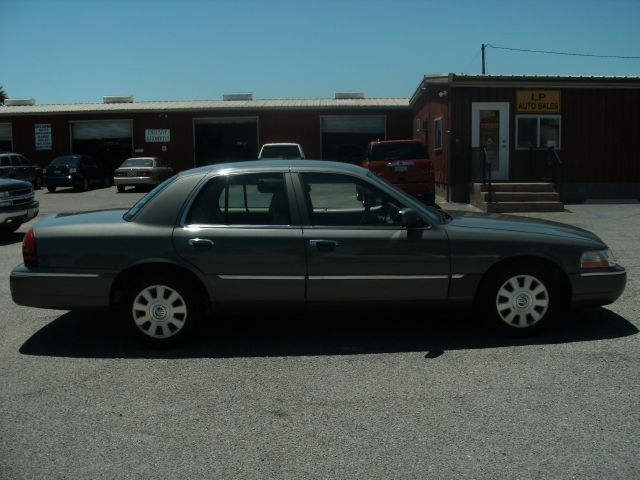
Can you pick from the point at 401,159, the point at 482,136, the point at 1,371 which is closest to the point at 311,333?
the point at 1,371

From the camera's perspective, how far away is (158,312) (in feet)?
18.2

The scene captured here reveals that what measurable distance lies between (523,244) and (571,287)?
1.91 ft

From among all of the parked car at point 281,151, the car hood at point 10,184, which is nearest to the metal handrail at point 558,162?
the parked car at point 281,151

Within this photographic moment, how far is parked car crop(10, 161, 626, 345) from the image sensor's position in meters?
5.52

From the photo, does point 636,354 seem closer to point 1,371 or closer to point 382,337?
point 382,337

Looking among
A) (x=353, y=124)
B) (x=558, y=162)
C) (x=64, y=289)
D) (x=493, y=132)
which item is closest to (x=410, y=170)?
(x=493, y=132)

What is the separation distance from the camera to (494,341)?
5723 millimetres

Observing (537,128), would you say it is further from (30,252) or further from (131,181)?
(30,252)

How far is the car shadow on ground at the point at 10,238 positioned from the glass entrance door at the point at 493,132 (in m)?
12.5

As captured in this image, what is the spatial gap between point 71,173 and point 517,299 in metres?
25.9

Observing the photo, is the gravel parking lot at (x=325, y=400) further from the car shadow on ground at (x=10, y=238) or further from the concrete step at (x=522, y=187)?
the concrete step at (x=522, y=187)

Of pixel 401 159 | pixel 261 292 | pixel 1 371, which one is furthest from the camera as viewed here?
pixel 401 159

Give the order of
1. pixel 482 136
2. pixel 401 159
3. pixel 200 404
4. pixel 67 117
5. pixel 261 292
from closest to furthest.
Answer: pixel 200 404, pixel 261 292, pixel 401 159, pixel 482 136, pixel 67 117

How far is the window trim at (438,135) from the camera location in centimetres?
2077
